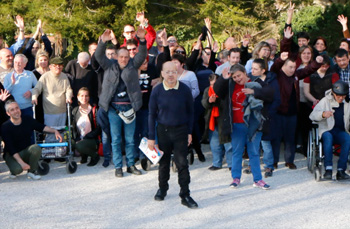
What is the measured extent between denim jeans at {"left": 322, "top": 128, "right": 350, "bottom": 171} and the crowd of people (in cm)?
2

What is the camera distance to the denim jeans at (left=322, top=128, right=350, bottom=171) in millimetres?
7730

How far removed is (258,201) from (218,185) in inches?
38.0

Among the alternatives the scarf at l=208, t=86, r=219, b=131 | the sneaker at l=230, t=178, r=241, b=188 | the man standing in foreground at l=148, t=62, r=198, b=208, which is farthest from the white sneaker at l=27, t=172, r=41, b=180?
the sneaker at l=230, t=178, r=241, b=188

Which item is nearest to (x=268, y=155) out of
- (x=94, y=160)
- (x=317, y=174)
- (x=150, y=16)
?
(x=317, y=174)

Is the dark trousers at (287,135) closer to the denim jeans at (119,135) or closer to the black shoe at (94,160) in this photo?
the denim jeans at (119,135)

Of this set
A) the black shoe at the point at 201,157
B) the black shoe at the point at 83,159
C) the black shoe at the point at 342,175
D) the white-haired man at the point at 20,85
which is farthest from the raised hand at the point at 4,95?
the black shoe at the point at 342,175

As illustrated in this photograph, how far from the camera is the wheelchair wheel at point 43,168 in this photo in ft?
26.9

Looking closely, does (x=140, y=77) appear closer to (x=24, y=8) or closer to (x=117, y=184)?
(x=117, y=184)

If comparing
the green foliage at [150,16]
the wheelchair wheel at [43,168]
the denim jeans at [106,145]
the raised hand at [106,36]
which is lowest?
the wheelchair wheel at [43,168]

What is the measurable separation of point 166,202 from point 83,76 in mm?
3632

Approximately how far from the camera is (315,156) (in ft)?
26.3

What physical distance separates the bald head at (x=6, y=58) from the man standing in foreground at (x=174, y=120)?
11.9 feet

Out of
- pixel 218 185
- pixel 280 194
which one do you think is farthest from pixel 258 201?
pixel 218 185

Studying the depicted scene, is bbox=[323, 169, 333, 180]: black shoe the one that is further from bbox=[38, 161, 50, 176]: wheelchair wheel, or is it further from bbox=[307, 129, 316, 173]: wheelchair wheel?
bbox=[38, 161, 50, 176]: wheelchair wheel
